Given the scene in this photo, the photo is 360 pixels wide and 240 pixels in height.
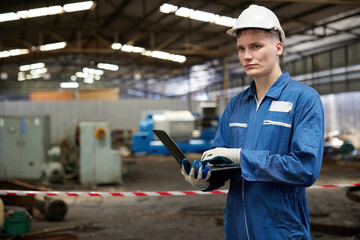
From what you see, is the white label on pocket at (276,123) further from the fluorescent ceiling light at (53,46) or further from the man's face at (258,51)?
the fluorescent ceiling light at (53,46)

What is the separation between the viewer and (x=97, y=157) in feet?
28.5

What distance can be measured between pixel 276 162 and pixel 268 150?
14cm

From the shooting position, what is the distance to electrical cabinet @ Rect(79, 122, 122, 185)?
8602 millimetres

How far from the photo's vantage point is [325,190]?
7918 millimetres

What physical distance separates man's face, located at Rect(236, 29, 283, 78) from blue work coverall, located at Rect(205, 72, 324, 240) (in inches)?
4.1

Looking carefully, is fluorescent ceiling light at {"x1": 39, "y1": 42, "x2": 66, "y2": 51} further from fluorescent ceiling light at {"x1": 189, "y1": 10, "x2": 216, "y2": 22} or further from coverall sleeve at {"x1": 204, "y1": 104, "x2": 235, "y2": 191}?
coverall sleeve at {"x1": 204, "y1": 104, "x2": 235, "y2": 191}

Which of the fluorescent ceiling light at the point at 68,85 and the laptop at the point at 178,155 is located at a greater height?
the fluorescent ceiling light at the point at 68,85

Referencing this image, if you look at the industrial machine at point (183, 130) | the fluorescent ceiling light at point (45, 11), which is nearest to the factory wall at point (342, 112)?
the industrial machine at point (183, 130)

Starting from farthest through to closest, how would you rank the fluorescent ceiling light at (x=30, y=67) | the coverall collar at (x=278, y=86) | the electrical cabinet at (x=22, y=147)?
the fluorescent ceiling light at (x=30, y=67) → the electrical cabinet at (x=22, y=147) → the coverall collar at (x=278, y=86)

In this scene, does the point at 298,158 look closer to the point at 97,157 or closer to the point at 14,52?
the point at 97,157

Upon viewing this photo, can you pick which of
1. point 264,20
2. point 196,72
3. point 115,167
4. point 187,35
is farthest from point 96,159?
point 196,72

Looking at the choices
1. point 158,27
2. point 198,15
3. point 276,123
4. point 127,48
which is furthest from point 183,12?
point 276,123

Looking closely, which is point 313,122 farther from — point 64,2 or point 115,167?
point 64,2

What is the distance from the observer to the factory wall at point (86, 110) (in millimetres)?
18766
